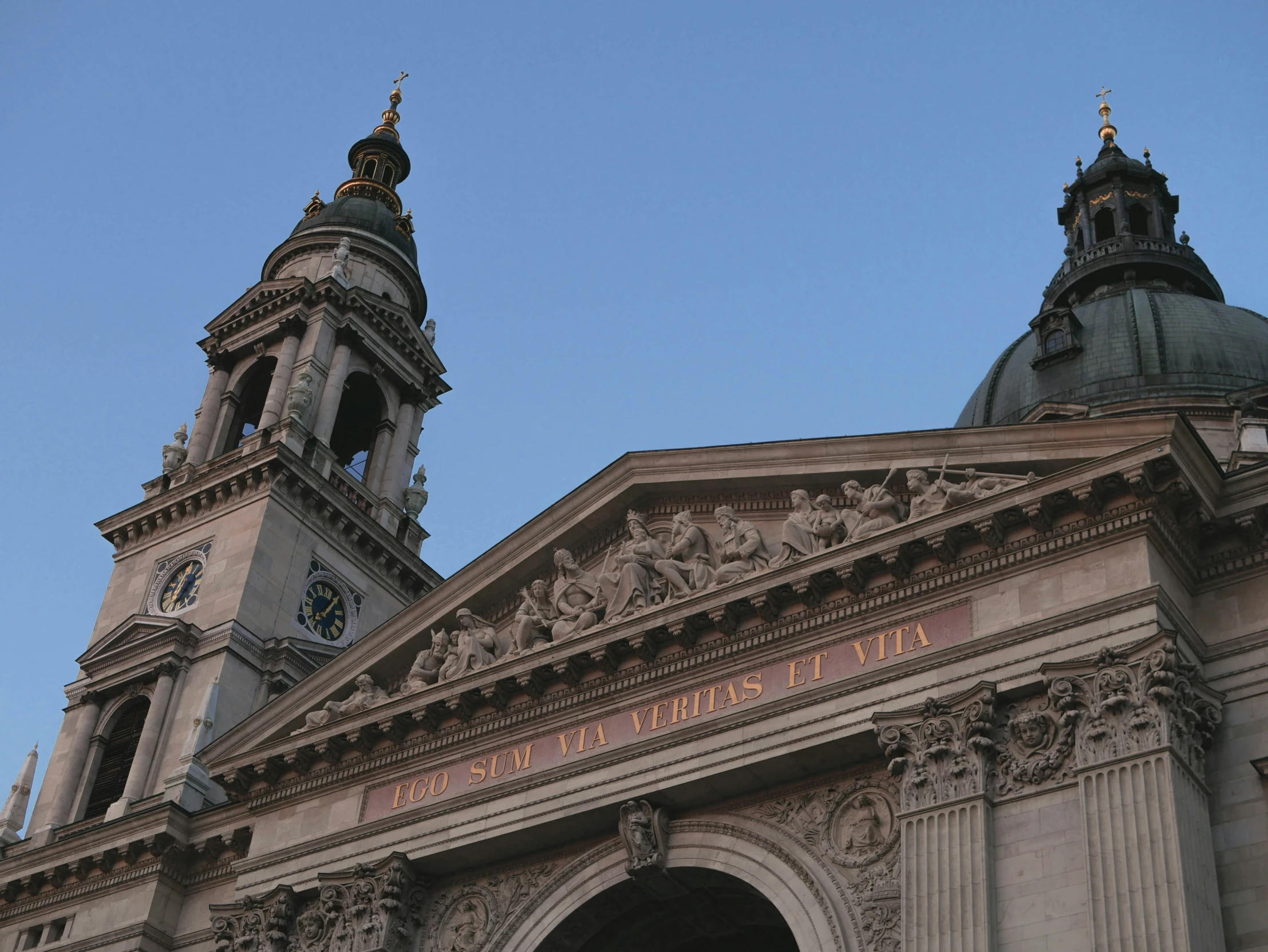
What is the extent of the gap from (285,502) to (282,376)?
4477 millimetres

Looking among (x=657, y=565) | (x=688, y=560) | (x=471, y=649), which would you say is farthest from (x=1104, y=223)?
(x=471, y=649)

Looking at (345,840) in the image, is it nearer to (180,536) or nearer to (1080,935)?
(1080,935)

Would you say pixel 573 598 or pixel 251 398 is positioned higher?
pixel 251 398

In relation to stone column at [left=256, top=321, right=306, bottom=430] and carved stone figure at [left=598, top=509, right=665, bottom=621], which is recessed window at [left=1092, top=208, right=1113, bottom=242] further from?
carved stone figure at [left=598, top=509, right=665, bottom=621]

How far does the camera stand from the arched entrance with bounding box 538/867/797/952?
74.9 ft

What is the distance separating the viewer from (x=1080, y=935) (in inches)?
695

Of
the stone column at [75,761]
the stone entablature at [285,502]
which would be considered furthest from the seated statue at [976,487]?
the stone column at [75,761]

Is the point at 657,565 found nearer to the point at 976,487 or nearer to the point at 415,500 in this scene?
the point at 976,487

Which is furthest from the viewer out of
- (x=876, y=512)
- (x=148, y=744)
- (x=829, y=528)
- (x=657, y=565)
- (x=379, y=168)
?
(x=379, y=168)

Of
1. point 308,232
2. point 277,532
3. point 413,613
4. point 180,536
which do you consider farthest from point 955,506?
point 308,232

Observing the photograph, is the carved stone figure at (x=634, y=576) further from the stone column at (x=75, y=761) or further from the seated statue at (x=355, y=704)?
the stone column at (x=75, y=761)

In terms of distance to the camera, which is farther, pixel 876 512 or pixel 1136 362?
pixel 1136 362

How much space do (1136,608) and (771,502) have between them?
6.24 meters

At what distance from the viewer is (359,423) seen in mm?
44562
